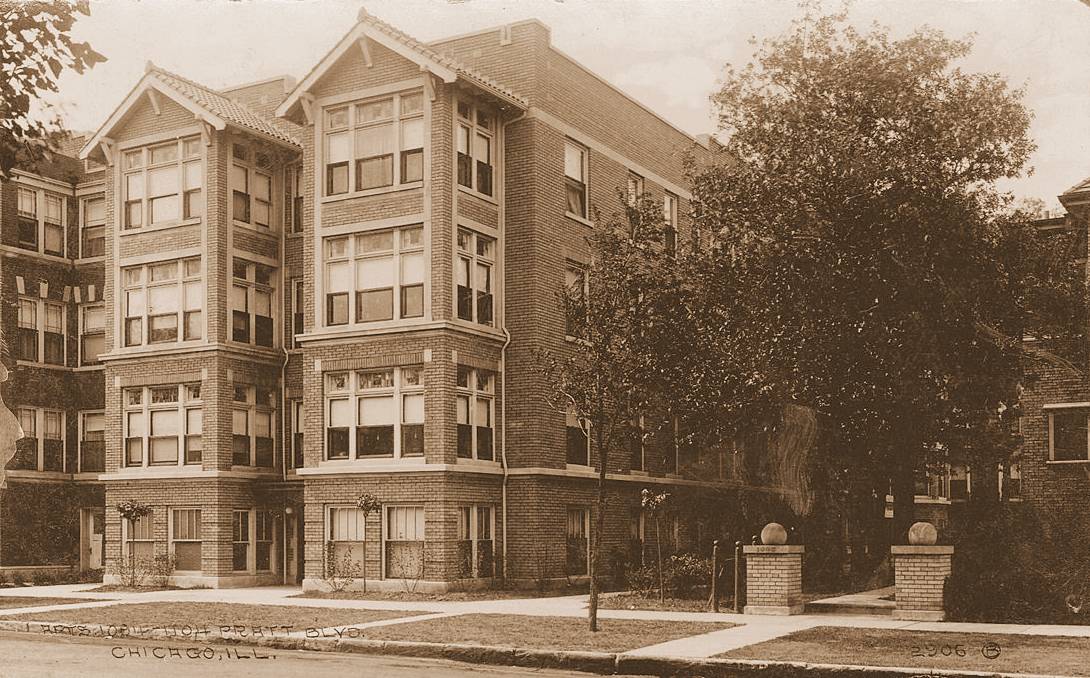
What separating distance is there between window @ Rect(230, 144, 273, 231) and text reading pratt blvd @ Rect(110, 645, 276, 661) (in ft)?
56.0

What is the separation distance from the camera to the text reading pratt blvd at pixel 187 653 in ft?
53.7

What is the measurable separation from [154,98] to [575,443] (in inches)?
539

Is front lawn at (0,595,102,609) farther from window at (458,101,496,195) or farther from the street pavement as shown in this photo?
window at (458,101,496,195)

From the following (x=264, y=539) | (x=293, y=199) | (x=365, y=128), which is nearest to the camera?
(x=365, y=128)

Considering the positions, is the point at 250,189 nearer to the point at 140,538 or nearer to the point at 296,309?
the point at 296,309

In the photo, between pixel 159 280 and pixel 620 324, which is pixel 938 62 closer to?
pixel 620 324

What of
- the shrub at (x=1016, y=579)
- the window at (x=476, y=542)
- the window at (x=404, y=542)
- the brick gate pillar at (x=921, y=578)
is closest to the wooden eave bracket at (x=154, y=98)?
the window at (x=404, y=542)

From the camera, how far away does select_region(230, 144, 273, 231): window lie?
1298 inches

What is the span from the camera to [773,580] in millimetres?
21797

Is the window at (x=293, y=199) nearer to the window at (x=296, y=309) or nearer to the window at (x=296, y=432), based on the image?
the window at (x=296, y=309)

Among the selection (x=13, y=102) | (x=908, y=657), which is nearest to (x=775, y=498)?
(x=908, y=657)

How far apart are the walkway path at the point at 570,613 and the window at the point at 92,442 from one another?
6.17 meters

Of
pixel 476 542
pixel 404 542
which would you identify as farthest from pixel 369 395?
pixel 476 542

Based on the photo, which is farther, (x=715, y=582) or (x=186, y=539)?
(x=186, y=539)
